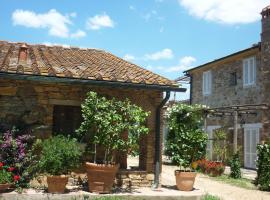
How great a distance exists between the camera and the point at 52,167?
28.5ft

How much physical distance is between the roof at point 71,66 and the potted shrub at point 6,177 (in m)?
2.19

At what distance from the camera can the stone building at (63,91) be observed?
9.38 m

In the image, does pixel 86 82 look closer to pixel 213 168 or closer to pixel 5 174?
pixel 5 174

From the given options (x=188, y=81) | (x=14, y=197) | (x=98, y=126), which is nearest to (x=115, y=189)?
(x=98, y=126)

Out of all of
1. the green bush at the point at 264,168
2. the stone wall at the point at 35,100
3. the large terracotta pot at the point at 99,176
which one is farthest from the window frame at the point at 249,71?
the large terracotta pot at the point at 99,176

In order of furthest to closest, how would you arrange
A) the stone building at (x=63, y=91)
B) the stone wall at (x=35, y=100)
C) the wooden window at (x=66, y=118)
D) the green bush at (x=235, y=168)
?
the green bush at (x=235, y=168), the wooden window at (x=66, y=118), the stone wall at (x=35, y=100), the stone building at (x=63, y=91)

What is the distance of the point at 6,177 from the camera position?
27.8 feet

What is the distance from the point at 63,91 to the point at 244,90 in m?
11.9

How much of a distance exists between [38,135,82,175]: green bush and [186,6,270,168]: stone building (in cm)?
909

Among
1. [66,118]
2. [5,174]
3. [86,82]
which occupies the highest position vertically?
[86,82]

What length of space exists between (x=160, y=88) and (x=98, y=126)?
203 centimetres

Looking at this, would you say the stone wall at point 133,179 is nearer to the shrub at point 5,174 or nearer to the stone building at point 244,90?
the shrub at point 5,174

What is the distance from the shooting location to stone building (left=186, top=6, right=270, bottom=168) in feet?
55.9

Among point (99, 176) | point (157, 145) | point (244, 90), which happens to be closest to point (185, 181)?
point (157, 145)
